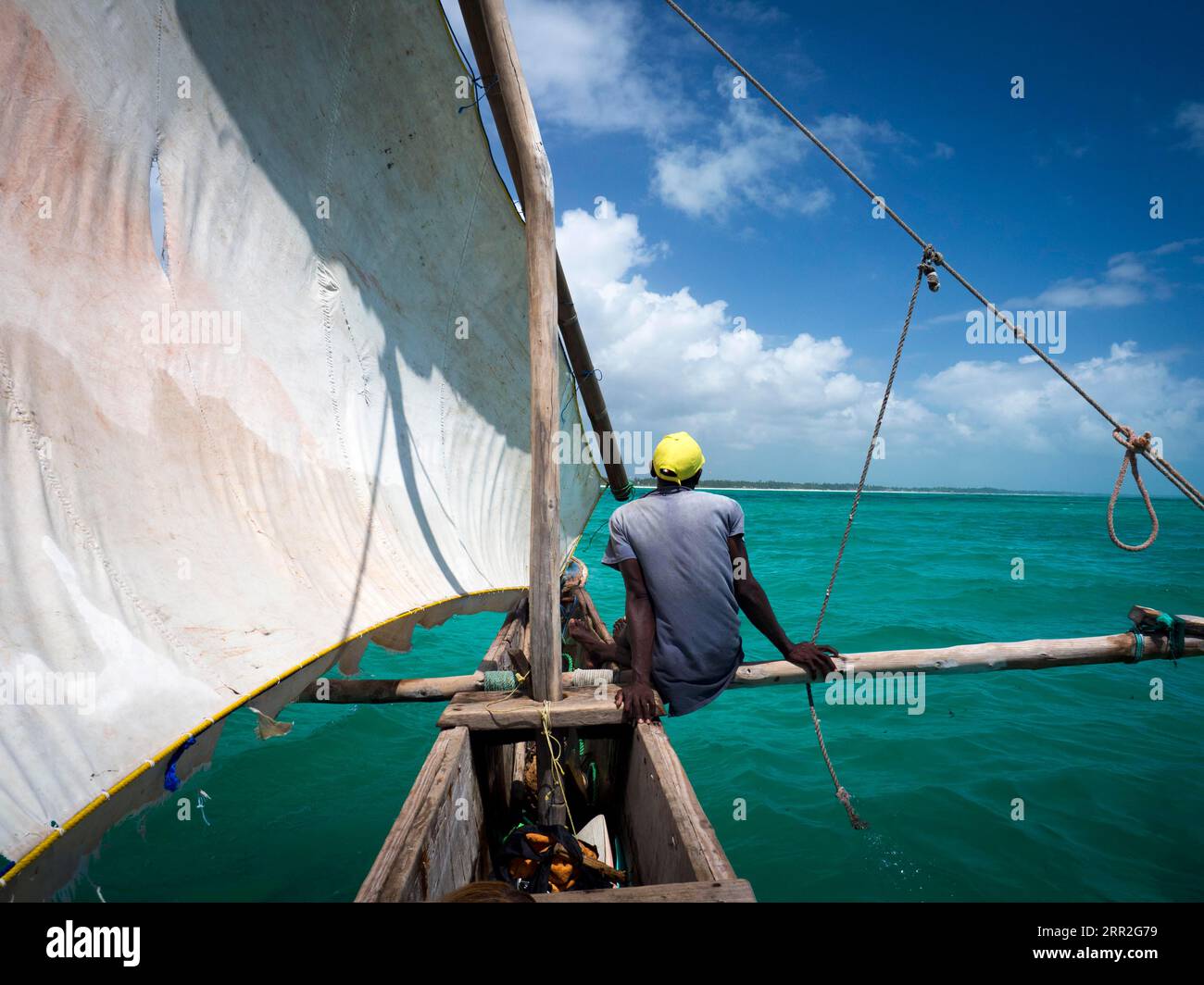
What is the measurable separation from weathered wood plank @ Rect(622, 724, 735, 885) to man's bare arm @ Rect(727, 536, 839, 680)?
2.94 ft

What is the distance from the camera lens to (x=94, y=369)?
238 cm

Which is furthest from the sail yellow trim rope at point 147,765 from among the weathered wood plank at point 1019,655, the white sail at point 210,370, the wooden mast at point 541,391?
the weathered wood plank at point 1019,655

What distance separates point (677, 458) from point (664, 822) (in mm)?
1943

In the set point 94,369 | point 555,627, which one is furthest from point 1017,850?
point 94,369

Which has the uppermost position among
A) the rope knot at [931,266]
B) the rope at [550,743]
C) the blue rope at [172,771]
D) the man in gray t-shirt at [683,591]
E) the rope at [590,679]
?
the rope knot at [931,266]

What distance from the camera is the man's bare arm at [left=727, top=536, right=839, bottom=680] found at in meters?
Answer: 3.43

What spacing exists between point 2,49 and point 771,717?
30.9 ft

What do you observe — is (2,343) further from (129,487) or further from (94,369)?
(129,487)

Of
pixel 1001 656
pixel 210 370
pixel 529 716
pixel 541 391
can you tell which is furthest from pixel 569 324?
pixel 1001 656

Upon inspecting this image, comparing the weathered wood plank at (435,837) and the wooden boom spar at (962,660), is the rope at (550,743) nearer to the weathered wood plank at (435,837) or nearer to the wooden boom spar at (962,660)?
the weathered wood plank at (435,837)

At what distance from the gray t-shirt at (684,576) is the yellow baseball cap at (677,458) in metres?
0.15

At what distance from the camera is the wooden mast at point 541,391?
3408 millimetres

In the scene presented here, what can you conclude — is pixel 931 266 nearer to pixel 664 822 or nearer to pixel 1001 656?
pixel 1001 656

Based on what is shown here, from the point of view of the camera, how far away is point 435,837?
2381 millimetres
